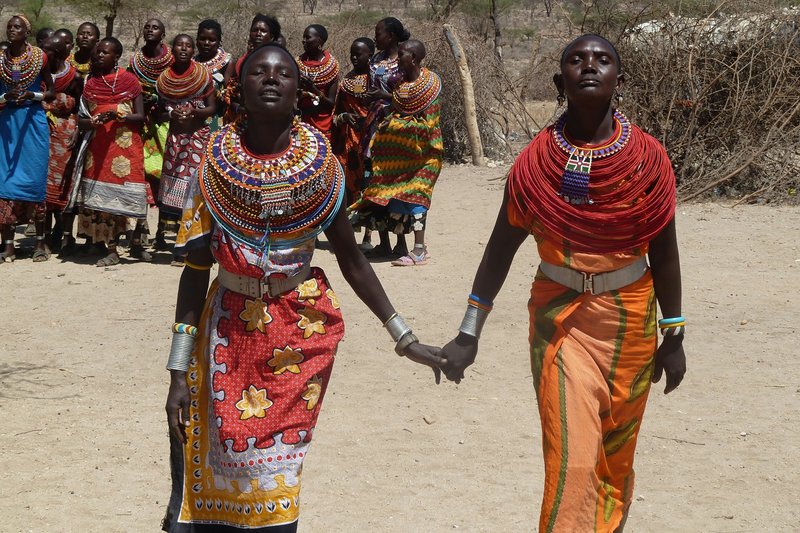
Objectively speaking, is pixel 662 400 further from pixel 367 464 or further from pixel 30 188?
pixel 30 188

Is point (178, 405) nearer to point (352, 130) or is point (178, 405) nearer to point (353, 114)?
point (353, 114)

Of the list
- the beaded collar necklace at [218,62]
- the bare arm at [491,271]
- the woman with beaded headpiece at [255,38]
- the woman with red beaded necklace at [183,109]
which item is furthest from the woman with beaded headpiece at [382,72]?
the bare arm at [491,271]

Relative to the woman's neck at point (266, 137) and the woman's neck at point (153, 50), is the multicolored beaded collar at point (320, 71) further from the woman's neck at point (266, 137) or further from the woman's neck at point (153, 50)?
Answer: the woman's neck at point (266, 137)

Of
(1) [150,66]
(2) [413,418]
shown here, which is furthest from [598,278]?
(1) [150,66]

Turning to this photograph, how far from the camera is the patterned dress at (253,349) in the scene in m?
3.28

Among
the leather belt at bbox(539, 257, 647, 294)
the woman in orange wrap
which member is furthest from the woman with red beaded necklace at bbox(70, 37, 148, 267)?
the leather belt at bbox(539, 257, 647, 294)

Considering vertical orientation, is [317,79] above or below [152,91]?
above

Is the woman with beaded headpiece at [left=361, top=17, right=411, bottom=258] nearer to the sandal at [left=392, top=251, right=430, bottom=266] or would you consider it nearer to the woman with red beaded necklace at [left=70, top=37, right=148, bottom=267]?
the sandal at [left=392, top=251, right=430, bottom=266]

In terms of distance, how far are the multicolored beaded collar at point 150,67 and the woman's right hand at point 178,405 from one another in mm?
6262

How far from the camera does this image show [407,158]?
9.13 m

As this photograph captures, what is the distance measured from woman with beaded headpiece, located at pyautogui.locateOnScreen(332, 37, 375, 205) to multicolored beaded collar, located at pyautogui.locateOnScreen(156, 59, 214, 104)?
1.31 meters

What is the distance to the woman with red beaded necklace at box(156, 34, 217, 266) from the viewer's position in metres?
8.66

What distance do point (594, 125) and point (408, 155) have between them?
5.64 metres

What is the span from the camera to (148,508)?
175 inches
